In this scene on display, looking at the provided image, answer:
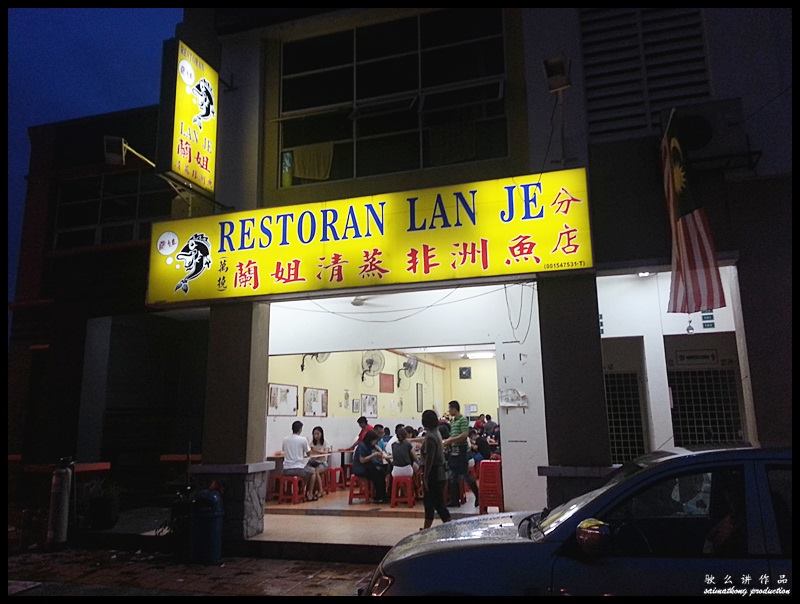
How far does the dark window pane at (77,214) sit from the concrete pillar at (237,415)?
629 cm

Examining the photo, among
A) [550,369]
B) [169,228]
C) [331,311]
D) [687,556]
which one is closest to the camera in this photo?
[687,556]

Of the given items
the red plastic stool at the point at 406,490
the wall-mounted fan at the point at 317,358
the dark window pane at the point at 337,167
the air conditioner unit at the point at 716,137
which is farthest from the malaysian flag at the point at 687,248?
the wall-mounted fan at the point at 317,358

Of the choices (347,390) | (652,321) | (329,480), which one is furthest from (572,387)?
(347,390)

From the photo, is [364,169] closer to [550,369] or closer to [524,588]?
[550,369]

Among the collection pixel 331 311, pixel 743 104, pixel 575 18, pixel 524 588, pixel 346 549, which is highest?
pixel 575 18

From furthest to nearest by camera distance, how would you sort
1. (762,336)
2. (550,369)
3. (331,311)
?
(331,311) < (550,369) < (762,336)

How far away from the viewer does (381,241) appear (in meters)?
8.41

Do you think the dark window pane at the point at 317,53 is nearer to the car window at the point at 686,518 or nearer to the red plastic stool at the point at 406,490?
the red plastic stool at the point at 406,490

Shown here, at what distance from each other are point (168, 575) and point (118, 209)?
29.9 ft

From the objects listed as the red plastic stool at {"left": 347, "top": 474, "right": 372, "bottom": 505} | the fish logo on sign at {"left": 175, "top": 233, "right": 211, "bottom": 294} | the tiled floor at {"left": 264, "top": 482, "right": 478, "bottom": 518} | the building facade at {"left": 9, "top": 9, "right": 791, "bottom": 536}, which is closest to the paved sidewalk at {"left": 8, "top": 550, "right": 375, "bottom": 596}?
the building facade at {"left": 9, "top": 9, "right": 791, "bottom": 536}

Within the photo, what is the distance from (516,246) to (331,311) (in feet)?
15.8

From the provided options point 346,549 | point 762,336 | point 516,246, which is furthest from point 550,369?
point 346,549

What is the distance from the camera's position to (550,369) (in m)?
7.61

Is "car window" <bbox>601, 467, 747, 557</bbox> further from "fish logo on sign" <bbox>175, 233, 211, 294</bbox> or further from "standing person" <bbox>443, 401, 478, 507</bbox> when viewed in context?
"fish logo on sign" <bbox>175, 233, 211, 294</bbox>
